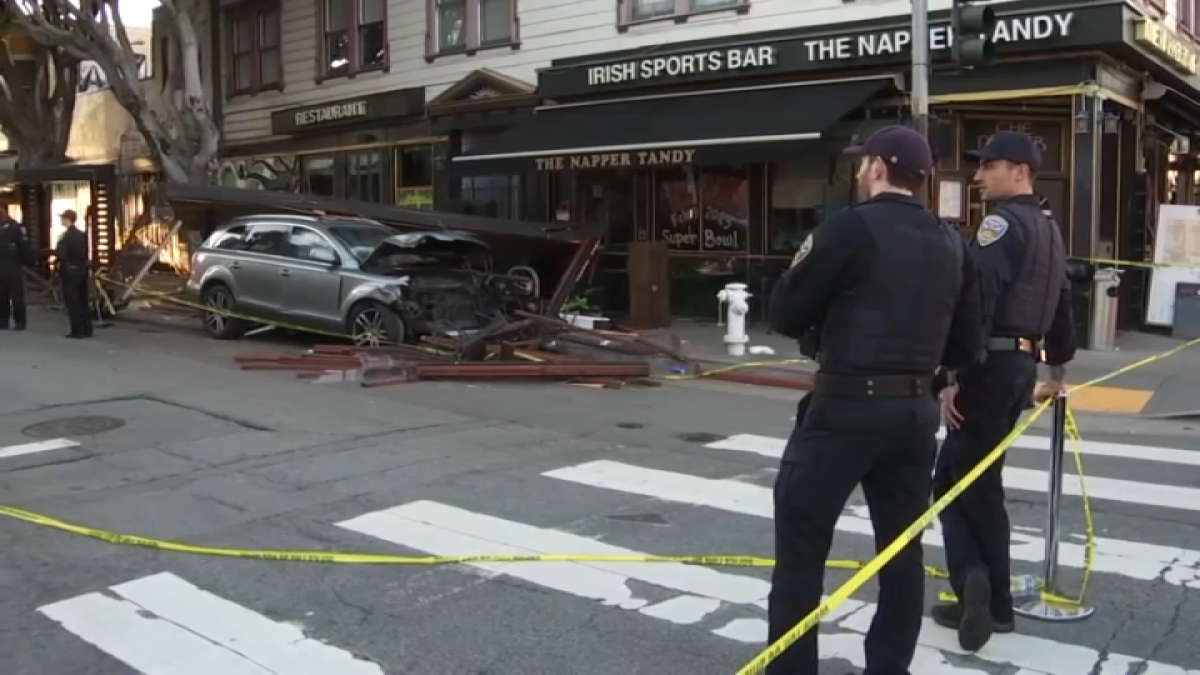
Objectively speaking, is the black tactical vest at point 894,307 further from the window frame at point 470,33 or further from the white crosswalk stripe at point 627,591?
the window frame at point 470,33

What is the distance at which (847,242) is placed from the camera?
3.71 meters

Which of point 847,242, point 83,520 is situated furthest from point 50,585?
point 847,242

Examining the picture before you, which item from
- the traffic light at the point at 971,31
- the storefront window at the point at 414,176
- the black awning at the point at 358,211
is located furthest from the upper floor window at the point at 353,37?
the traffic light at the point at 971,31

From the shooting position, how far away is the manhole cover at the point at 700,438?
9.48 metres

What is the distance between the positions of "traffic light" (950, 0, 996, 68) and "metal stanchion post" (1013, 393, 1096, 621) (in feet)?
23.7

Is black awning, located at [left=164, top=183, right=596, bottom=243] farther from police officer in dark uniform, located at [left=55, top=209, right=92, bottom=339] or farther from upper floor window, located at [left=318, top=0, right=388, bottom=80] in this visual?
upper floor window, located at [left=318, top=0, right=388, bottom=80]

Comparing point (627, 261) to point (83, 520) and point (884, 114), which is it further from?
point (83, 520)

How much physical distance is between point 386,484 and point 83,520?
179 centimetres

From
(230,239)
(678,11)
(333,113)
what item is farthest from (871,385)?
(333,113)

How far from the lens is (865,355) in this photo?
376 centimetres

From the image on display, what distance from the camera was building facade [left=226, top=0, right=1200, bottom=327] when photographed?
50.4ft

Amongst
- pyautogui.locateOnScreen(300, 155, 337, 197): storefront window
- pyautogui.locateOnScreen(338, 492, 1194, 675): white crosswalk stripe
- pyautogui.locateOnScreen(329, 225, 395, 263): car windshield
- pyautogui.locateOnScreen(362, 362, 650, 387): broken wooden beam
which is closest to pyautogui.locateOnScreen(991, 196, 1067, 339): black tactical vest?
pyautogui.locateOnScreen(338, 492, 1194, 675): white crosswalk stripe

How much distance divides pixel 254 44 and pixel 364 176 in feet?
16.2

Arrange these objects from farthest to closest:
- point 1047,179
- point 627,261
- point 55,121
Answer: point 55,121 < point 627,261 < point 1047,179
